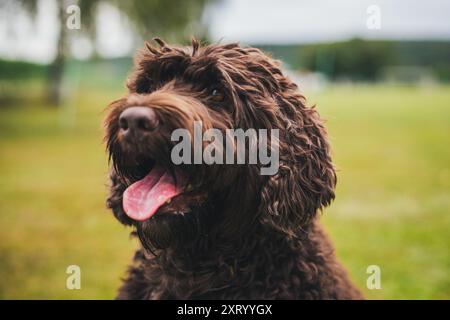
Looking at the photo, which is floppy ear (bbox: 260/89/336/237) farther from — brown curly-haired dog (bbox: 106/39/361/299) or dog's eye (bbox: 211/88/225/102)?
dog's eye (bbox: 211/88/225/102)

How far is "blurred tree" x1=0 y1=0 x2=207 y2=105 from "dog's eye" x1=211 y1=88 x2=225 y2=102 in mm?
10919

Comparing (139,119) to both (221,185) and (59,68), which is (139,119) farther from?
(59,68)

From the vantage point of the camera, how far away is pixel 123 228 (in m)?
7.30

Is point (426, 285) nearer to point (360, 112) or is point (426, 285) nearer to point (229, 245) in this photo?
point (229, 245)

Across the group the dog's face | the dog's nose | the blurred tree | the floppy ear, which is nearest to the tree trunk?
the blurred tree

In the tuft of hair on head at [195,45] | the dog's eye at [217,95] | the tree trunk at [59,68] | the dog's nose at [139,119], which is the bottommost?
the dog's nose at [139,119]

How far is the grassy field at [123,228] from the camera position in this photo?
17.2ft

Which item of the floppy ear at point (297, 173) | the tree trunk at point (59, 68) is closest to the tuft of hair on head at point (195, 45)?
the floppy ear at point (297, 173)

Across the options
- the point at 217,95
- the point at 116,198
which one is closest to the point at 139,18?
the point at 116,198

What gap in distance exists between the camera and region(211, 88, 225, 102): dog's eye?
9.12 ft

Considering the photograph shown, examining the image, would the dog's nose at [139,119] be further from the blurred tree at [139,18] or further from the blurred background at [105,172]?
the blurred tree at [139,18]

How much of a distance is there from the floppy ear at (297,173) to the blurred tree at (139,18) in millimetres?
10999

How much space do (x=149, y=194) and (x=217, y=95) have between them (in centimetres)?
61
